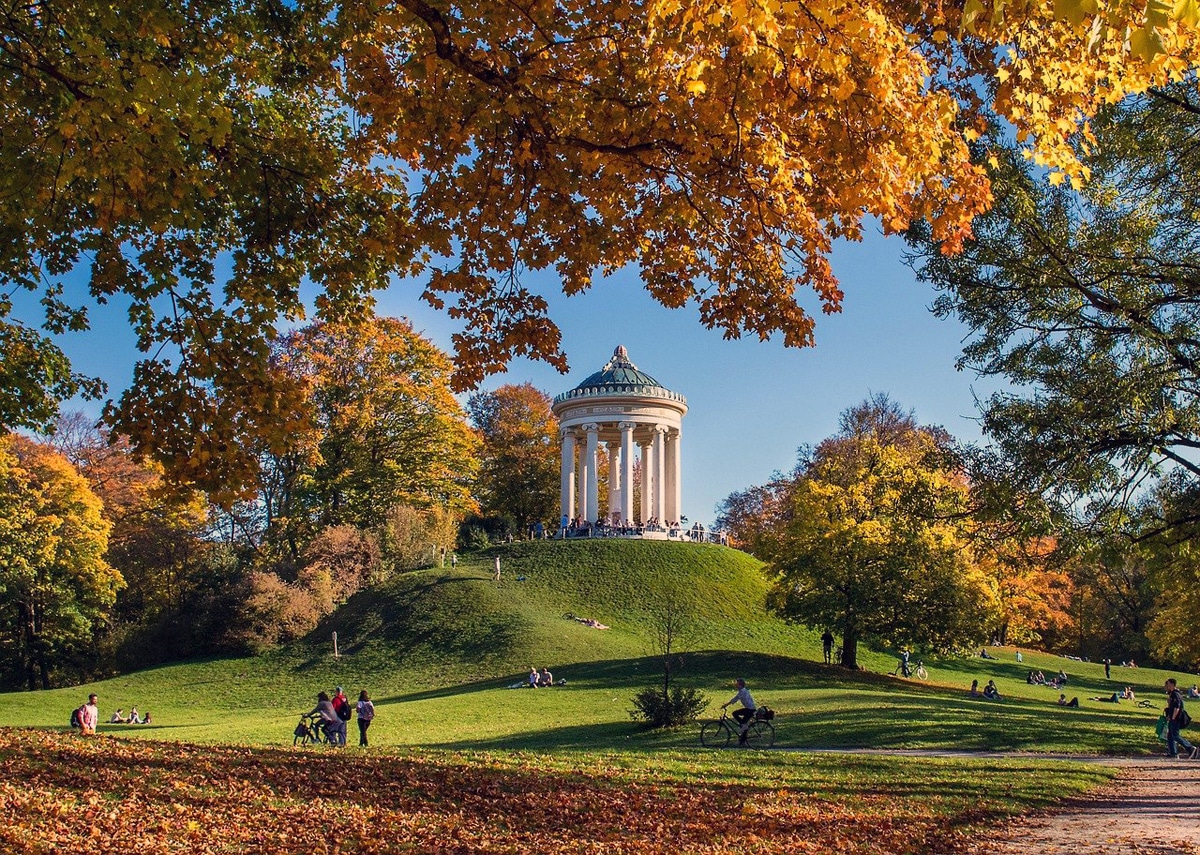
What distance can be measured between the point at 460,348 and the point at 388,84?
2.51 metres

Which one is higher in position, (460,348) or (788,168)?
(788,168)

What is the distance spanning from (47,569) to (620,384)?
28.8 metres

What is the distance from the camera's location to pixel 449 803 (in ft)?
28.8

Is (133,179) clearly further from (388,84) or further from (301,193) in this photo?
(301,193)

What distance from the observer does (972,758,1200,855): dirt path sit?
8.59 meters

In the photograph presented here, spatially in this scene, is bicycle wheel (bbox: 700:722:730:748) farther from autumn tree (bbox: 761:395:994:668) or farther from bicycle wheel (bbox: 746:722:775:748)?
autumn tree (bbox: 761:395:994:668)

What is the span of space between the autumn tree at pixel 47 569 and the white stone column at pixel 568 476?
78.9 ft

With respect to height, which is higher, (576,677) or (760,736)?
(576,677)

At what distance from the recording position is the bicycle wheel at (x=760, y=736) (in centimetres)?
1666

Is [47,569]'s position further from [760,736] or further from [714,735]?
[760,736]

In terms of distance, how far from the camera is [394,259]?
869cm

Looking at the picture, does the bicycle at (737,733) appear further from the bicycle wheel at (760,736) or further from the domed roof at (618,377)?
the domed roof at (618,377)

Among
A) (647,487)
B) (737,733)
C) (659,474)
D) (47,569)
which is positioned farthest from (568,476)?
(737,733)

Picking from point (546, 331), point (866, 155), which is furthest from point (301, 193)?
point (866, 155)
